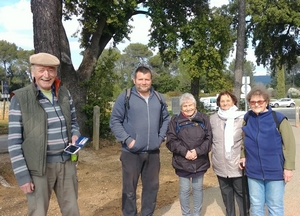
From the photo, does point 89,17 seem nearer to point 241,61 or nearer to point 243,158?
point 241,61

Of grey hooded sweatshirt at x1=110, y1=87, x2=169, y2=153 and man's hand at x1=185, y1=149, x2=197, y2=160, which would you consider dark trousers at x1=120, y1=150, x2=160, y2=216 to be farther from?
man's hand at x1=185, y1=149, x2=197, y2=160

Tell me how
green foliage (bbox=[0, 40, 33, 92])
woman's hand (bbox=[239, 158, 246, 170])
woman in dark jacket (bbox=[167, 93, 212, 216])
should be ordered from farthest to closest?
1. green foliage (bbox=[0, 40, 33, 92])
2. woman in dark jacket (bbox=[167, 93, 212, 216])
3. woman's hand (bbox=[239, 158, 246, 170])

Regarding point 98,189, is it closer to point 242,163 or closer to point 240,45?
point 242,163

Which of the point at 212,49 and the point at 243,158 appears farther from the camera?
the point at 212,49

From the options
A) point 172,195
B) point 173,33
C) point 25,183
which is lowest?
point 172,195

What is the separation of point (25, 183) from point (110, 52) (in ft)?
26.5

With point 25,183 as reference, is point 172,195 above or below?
below

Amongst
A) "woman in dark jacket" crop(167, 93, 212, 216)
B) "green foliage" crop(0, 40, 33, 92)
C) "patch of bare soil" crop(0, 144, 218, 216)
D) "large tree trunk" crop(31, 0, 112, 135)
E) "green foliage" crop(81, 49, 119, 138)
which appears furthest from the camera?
"green foliage" crop(0, 40, 33, 92)

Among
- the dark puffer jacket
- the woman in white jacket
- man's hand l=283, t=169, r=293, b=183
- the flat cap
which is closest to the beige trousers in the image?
the flat cap

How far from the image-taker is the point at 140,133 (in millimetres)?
3535

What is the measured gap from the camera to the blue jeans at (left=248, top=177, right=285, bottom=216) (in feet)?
10.6

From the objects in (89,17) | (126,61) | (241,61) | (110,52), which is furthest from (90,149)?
(126,61)

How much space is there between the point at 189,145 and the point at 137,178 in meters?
0.73

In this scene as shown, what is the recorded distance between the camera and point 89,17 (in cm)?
1086
